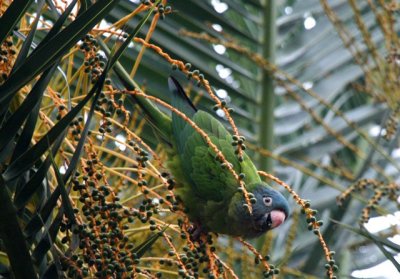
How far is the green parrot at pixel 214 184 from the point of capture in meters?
2.10

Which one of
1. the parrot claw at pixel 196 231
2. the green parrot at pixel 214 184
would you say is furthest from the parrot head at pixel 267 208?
the parrot claw at pixel 196 231

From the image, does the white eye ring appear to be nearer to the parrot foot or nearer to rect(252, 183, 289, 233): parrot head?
rect(252, 183, 289, 233): parrot head

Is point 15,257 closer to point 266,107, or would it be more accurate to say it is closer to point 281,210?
point 281,210

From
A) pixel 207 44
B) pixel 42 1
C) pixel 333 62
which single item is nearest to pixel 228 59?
pixel 207 44

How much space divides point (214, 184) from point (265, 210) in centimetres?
14

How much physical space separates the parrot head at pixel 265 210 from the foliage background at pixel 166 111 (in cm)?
5

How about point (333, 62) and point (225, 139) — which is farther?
point (333, 62)

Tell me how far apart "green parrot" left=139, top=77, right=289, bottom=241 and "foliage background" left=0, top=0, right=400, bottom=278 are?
59 mm

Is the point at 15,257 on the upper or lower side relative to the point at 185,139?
lower

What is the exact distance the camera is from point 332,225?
7.53 ft

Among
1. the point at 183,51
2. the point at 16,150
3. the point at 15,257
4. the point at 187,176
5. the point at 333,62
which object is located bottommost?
the point at 15,257

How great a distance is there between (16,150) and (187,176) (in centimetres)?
82

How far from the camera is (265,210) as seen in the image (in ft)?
7.02

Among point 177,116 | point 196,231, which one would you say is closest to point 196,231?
point 196,231
